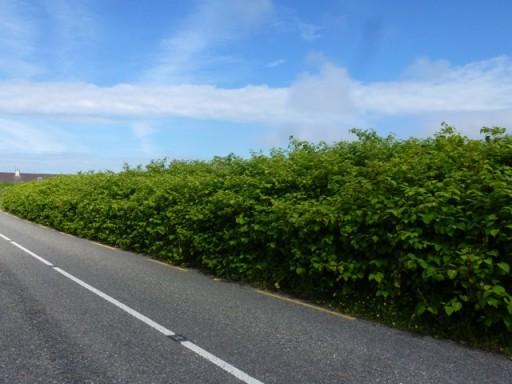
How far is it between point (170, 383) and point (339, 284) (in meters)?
3.83

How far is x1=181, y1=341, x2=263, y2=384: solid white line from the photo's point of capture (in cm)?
468

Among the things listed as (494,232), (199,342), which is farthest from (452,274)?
(199,342)

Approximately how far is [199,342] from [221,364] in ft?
2.51

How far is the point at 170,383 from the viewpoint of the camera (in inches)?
180

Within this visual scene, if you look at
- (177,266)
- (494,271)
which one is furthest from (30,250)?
(494,271)

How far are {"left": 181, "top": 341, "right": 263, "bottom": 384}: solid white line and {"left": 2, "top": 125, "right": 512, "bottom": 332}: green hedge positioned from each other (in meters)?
2.56

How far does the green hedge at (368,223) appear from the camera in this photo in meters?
5.86

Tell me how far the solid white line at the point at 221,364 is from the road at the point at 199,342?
1 centimetres

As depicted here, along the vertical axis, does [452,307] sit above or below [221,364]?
above

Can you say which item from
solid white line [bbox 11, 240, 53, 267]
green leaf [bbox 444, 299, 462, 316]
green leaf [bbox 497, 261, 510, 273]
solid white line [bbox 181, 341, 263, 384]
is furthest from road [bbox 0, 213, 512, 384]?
solid white line [bbox 11, 240, 53, 267]

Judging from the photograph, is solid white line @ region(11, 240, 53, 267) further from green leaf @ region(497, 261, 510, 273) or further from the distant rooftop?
the distant rooftop

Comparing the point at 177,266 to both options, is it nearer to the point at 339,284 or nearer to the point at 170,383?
the point at 339,284

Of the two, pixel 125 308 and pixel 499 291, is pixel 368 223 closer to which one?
pixel 499 291

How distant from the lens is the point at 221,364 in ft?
16.6
